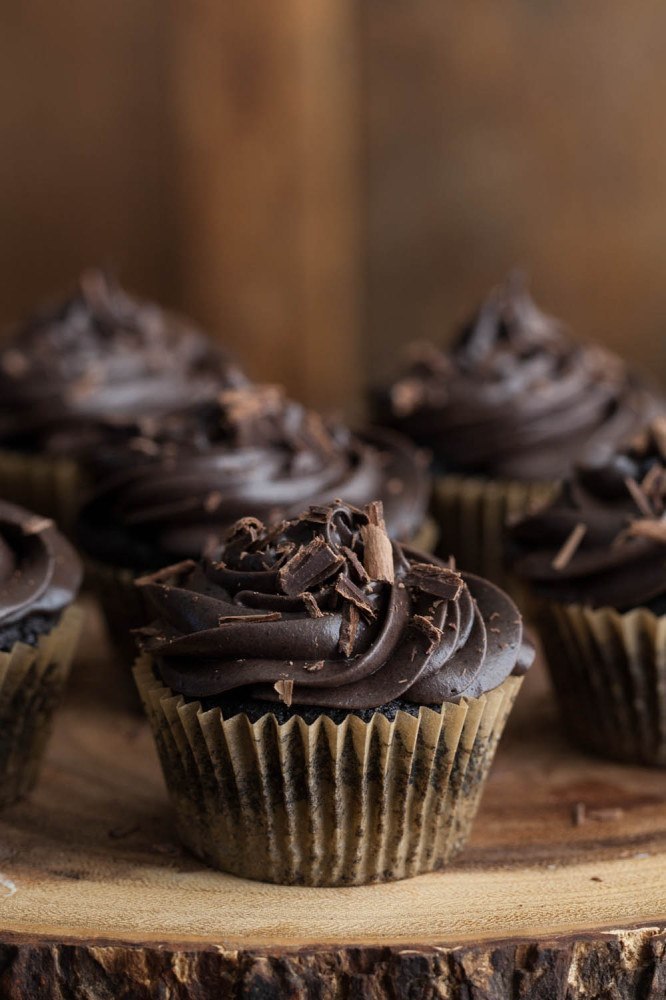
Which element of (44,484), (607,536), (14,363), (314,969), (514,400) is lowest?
(44,484)

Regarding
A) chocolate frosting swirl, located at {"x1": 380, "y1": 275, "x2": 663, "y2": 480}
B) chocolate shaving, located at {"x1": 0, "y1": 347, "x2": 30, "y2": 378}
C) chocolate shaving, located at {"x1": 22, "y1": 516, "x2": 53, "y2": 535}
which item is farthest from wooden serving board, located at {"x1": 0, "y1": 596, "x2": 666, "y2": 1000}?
chocolate shaving, located at {"x1": 0, "y1": 347, "x2": 30, "y2": 378}

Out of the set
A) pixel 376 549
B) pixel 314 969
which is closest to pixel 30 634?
pixel 376 549

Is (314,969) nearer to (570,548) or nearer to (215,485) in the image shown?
(570,548)

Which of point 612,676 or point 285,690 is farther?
point 612,676

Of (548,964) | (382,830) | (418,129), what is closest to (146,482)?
(382,830)

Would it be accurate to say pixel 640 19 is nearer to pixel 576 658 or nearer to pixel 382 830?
pixel 576 658

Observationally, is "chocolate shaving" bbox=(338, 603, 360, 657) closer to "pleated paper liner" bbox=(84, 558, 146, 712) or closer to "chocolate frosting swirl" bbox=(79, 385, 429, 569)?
"chocolate frosting swirl" bbox=(79, 385, 429, 569)
